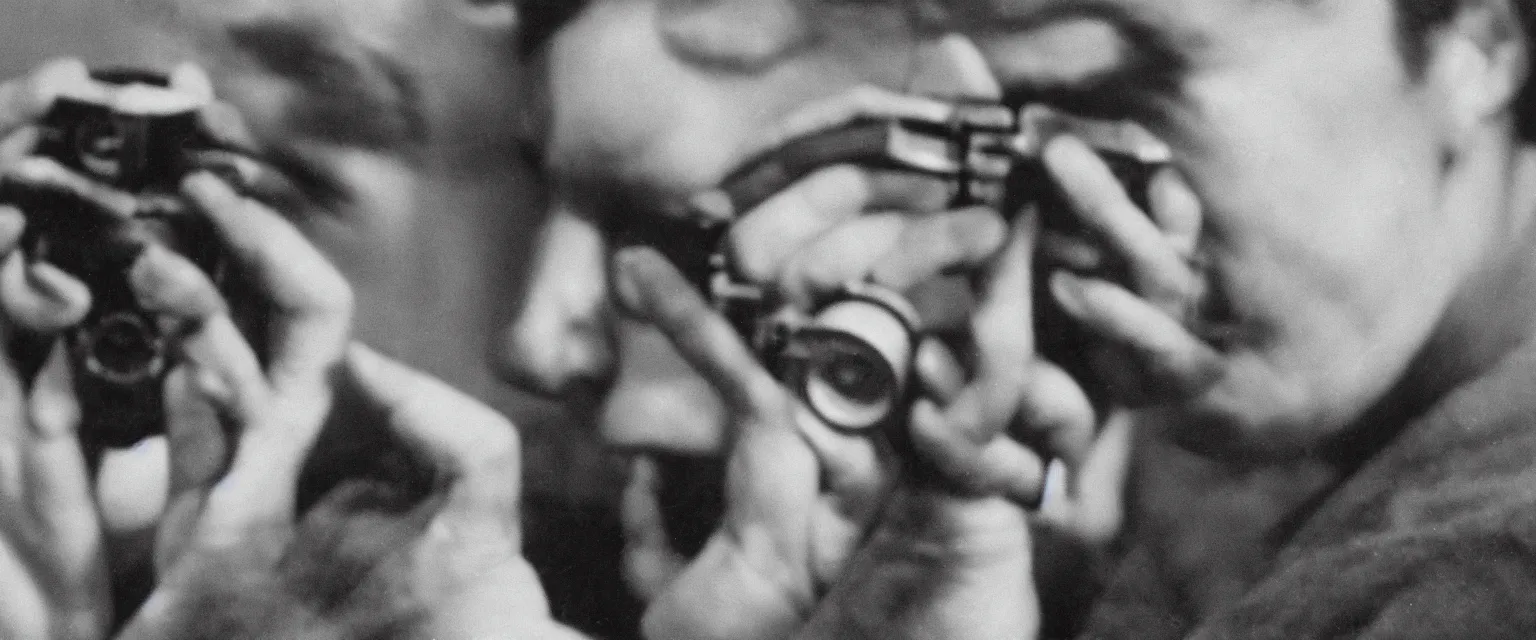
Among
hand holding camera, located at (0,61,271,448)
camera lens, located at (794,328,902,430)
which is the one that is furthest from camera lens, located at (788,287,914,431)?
hand holding camera, located at (0,61,271,448)

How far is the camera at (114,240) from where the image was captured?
106 cm

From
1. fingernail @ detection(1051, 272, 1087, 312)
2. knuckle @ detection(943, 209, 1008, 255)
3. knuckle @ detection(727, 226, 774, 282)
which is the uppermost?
knuckle @ detection(943, 209, 1008, 255)

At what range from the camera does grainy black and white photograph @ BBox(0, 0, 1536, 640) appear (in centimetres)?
86

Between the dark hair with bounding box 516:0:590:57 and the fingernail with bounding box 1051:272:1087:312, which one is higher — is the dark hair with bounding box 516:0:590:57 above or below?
above

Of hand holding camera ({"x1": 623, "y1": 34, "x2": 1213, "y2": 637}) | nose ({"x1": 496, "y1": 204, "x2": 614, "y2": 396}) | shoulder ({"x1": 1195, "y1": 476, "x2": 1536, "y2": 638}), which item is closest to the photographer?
shoulder ({"x1": 1195, "y1": 476, "x2": 1536, "y2": 638})

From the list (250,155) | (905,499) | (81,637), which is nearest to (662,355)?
(905,499)

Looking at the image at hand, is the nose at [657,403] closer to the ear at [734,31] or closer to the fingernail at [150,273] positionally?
the ear at [734,31]

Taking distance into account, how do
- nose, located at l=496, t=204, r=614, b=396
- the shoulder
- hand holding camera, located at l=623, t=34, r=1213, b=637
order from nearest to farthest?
the shoulder → hand holding camera, located at l=623, t=34, r=1213, b=637 → nose, located at l=496, t=204, r=614, b=396

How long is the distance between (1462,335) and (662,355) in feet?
1.35

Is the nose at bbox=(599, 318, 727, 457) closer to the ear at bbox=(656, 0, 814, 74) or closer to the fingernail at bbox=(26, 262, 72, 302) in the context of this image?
the ear at bbox=(656, 0, 814, 74)

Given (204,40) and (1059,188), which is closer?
(1059,188)

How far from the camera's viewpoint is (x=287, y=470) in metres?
1.04

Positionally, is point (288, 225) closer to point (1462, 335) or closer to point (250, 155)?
point (250, 155)

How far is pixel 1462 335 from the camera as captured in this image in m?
0.87
